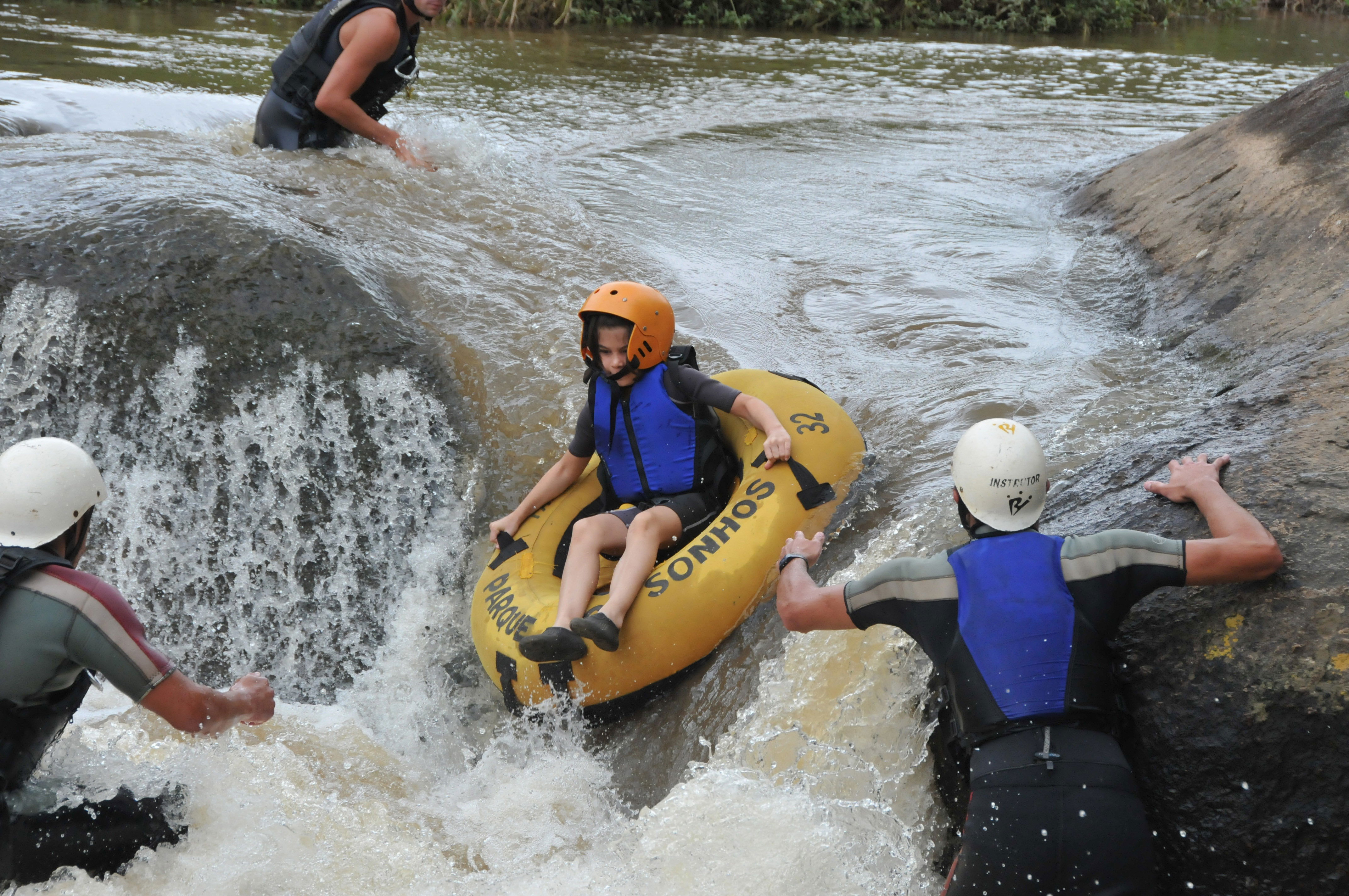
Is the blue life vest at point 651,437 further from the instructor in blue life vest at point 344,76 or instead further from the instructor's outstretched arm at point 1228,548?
the instructor in blue life vest at point 344,76

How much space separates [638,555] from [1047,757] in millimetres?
1741

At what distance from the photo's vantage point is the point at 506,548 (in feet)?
14.3

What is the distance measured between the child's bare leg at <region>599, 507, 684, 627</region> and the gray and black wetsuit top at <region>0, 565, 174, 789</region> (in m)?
1.46

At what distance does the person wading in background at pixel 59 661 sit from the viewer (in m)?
2.55

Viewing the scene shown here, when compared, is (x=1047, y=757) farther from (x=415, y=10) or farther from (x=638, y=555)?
(x=415, y=10)

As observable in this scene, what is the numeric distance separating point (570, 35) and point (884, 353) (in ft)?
43.1

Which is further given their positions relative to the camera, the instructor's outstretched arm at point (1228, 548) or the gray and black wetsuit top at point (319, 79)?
the gray and black wetsuit top at point (319, 79)

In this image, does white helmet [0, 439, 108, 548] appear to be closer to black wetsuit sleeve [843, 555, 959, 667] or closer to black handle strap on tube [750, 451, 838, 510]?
black wetsuit sleeve [843, 555, 959, 667]

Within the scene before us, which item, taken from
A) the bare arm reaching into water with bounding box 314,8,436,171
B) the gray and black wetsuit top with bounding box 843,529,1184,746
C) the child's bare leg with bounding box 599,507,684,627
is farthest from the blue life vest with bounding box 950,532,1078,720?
the bare arm reaching into water with bounding box 314,8,436,171

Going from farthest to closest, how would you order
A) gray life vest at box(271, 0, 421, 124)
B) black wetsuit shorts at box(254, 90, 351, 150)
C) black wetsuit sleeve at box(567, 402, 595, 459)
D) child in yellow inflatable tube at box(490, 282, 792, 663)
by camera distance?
black wetsuit shorts at box(254, 90, 351, 150), gray life vest at box(271, 0, 421, 124), black wetsuit sleeve at box(567, 402, 595, 459), child in yellow inflatable tube at box(490, 282, 792, 663)

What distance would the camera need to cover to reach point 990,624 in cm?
254

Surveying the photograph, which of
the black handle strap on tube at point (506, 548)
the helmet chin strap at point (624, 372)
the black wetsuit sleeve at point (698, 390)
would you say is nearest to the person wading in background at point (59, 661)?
the black handle strap on tube at point (506, 548)

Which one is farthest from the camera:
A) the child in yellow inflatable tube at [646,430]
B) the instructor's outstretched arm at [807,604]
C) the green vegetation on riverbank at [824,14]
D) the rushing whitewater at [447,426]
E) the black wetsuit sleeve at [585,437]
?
the green vegetation on riverbank at [824,14]

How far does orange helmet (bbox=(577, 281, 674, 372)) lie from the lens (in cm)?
415
